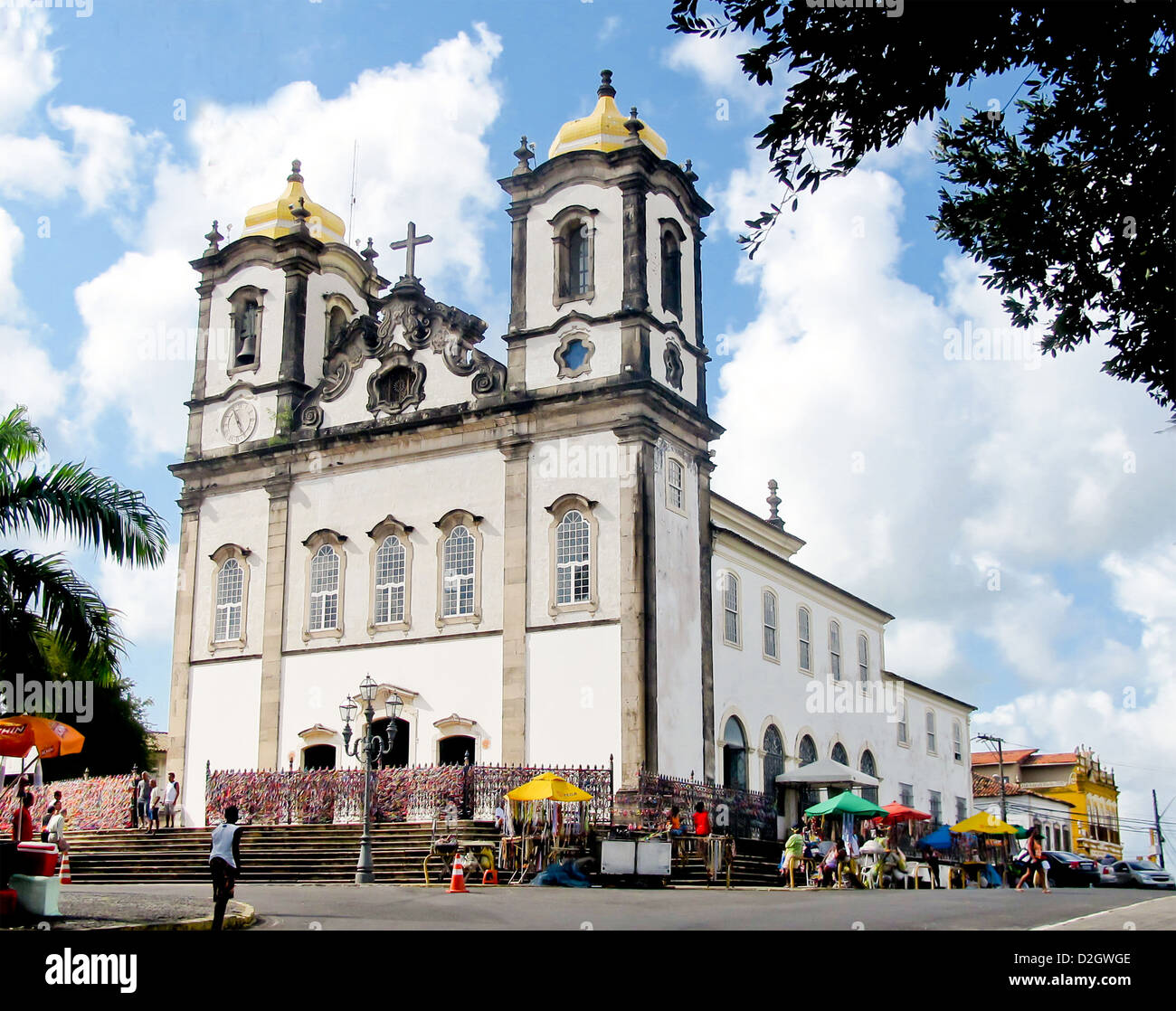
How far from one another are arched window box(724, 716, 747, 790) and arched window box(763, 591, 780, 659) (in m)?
3.20

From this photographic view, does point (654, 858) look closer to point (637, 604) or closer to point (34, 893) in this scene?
point (637, 604)

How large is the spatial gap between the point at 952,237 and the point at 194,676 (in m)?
28.7

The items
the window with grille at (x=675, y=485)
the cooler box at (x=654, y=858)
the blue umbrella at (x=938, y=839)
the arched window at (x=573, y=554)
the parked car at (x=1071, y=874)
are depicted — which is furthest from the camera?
the parked car at (x=1071, y=874)

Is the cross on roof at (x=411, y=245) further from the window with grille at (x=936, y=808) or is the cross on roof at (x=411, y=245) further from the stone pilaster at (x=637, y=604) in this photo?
the window with grille at (x=936, y=808)

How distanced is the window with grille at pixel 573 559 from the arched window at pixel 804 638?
397 inches

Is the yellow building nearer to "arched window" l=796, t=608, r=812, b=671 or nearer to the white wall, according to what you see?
"arched window" l=796, t=608, r=812, b=671

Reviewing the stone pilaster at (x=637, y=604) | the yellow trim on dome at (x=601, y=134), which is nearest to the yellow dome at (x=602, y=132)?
the yellow trim on dome at (x=601, y=134)

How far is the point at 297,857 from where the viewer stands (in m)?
27.9

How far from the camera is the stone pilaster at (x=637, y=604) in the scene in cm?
2966

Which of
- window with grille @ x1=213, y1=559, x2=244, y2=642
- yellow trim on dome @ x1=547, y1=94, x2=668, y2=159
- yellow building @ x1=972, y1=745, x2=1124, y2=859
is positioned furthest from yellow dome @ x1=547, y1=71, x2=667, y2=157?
yellow building @ x1=972, y1=745, x2=1124, y2=859

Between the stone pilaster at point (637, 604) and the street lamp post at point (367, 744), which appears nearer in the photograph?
the street lamp post at point (367, 744)

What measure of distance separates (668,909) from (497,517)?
15623mm

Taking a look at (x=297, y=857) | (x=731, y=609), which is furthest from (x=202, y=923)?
(x=731, y=609)

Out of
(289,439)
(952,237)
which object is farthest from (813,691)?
(952,237)
